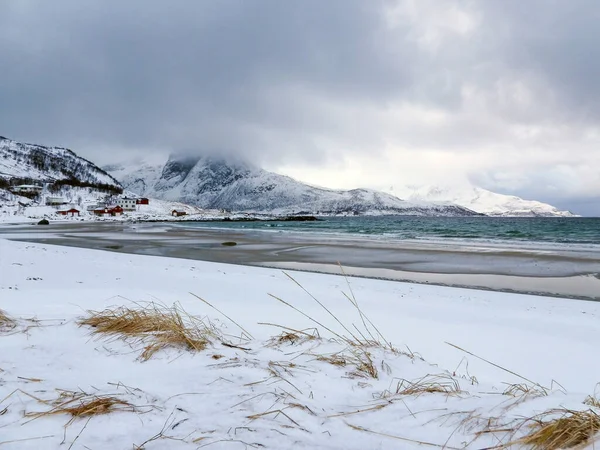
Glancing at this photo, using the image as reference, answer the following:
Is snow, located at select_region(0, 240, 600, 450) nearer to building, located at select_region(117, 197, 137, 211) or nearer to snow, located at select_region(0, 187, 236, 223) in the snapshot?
snow, located at select_region(0, 187, 236, 223)

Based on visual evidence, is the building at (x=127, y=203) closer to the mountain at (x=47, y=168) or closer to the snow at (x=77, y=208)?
the snow at (x=77, y=208)

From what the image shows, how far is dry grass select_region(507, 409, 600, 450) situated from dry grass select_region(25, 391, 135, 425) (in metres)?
1.65

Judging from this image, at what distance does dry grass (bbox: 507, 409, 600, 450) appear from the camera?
4.43 feet

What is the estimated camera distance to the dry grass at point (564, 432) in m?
1.35

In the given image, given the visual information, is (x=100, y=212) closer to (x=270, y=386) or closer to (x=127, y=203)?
(x=127, y=203)

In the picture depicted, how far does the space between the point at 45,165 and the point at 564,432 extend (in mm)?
193322

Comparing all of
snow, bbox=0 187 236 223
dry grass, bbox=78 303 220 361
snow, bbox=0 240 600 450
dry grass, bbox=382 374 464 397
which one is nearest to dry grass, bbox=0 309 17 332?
snow, bbox=0 240 600 450

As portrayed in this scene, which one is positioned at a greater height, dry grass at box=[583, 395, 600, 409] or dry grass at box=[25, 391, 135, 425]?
dry grass at box=[583, 395, 600, 409]

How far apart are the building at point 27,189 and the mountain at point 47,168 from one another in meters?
4.86

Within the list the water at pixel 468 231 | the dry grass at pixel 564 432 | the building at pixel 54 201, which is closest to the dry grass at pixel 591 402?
the dry grass at pixel 564 432

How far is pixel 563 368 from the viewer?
3488mm

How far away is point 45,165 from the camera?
157375 mm

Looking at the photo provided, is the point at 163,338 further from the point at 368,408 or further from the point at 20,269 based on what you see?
the point at 20,269

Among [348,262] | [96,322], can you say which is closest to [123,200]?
[348,262]
